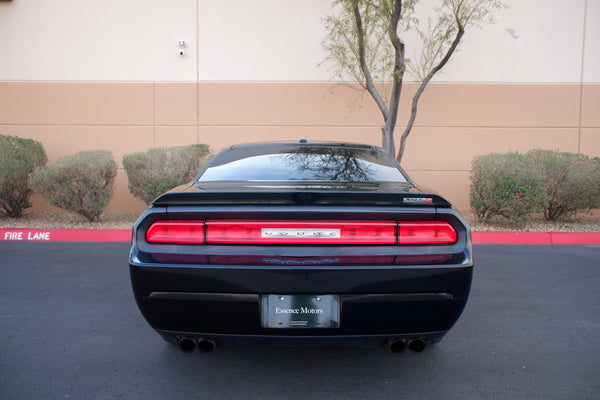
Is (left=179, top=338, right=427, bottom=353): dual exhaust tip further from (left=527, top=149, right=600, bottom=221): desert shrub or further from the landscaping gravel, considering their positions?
(left=527, top=149, right=600, bottom=221): desert shrub

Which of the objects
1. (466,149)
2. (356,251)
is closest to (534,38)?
(466,149)

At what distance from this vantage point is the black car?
7.74ft

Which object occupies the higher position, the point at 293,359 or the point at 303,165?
the point at 303,165

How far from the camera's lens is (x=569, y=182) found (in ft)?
26.0

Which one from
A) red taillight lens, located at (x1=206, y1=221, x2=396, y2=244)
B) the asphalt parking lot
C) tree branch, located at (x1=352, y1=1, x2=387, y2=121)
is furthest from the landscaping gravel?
red taillight lens, located at (x1=206, y1=221, x2=396, y2=244)

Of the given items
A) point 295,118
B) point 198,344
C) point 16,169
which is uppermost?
point 295,118

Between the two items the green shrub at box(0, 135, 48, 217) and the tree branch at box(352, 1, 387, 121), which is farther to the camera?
the green shrub at box(0, 135, 48, 217)

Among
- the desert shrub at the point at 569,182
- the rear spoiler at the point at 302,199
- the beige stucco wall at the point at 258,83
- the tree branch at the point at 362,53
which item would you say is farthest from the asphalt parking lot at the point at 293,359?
the beige stucco wall at the point at 258,83

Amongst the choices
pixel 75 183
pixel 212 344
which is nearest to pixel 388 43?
pixel 75 183

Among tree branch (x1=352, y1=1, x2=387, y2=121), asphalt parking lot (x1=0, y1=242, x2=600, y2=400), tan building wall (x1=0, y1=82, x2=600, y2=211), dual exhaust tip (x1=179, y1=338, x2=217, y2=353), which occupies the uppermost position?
tree branch (x1=352, y1=1, x2=387, y2=121)

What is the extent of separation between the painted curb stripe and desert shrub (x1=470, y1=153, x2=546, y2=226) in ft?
2.08

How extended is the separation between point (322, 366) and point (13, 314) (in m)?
2.72

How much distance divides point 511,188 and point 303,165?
5.59 m

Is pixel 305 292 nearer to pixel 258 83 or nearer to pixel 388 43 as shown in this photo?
pixel 388 43
